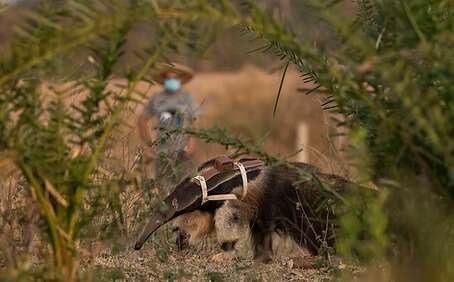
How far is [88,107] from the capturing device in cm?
374

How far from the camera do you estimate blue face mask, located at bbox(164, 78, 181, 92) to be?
1270cm

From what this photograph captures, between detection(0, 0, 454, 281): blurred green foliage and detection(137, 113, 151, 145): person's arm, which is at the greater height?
detection(137, 113, 151, 145): person's arm

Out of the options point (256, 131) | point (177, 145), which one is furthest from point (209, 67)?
point (256, 131)

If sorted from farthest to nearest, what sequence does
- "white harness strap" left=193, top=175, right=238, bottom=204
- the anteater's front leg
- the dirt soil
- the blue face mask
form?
the blue face mask
the anteater's front leg
"white harness strap" left=193, top=175, right=238, bottom=204
the dirt soil

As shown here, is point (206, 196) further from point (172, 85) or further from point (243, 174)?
point (172, 85)

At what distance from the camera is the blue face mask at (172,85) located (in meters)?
12.7

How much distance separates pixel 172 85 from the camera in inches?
500

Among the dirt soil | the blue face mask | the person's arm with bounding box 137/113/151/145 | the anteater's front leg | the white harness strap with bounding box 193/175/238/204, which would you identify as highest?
the blue face mask

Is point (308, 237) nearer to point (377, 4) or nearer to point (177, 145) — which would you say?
point (177, 145)

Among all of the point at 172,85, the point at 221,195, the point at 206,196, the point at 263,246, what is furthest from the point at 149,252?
the point at 172,85

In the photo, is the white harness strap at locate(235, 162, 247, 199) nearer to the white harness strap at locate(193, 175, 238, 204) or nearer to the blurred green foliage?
the white harness strap at locate(193, 175, 238, 204)

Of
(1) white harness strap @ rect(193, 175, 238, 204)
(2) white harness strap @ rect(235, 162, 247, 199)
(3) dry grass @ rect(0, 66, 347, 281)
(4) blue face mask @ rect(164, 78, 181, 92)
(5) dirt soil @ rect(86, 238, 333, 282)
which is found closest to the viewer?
(3) dry grass @ rect(0, 66, 347, 281)

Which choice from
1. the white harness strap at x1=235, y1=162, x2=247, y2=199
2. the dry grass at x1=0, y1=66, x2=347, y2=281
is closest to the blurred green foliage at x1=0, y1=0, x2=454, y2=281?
the dry grass at x1=0, y1=66, x2=347, y2=281

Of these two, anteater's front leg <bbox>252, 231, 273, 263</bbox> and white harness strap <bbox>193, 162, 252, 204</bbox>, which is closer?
white harness strap <bbox>193, 162, 252, 204</bbox>
